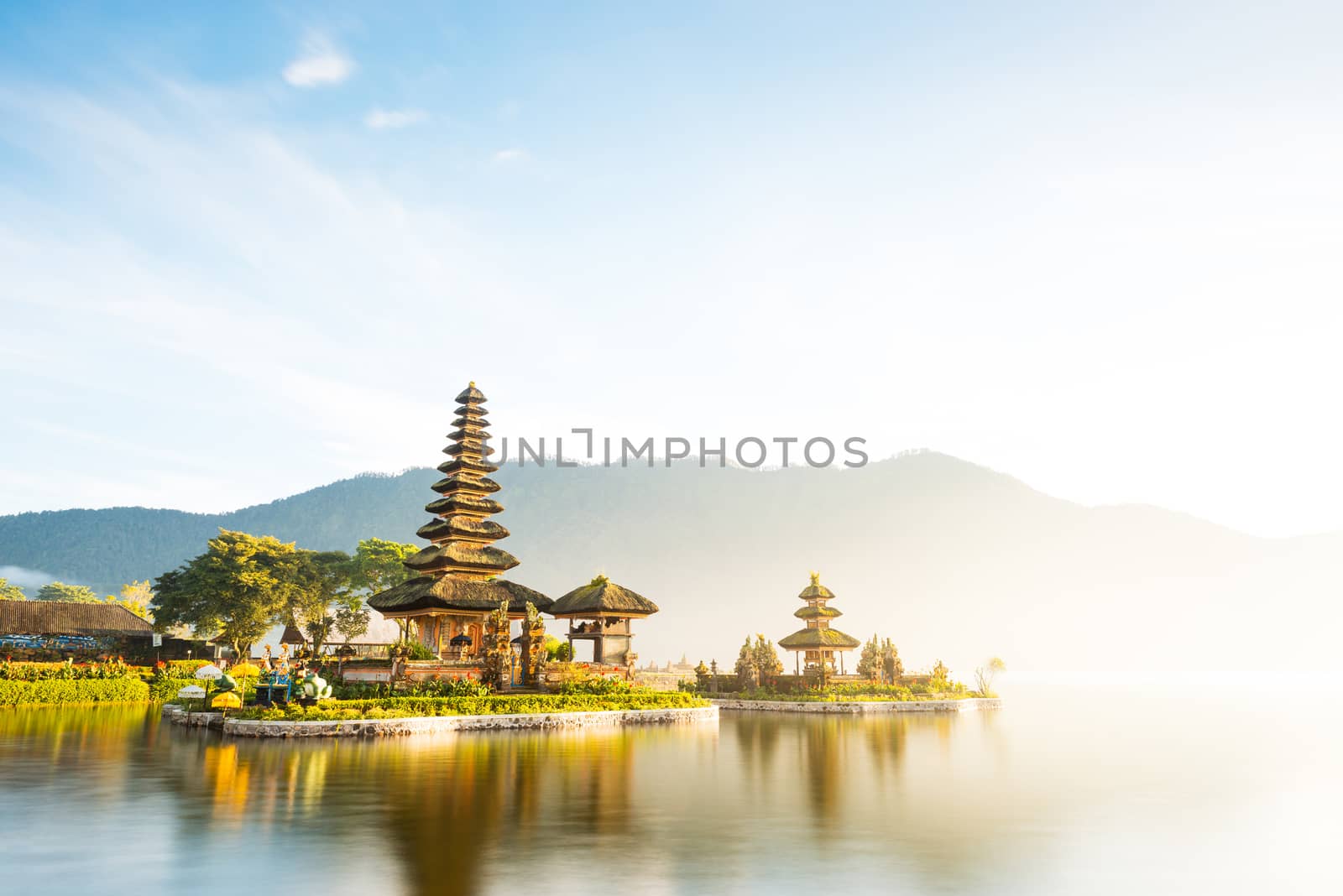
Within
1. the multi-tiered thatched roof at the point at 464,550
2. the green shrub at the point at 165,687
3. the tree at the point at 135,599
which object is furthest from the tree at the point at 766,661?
the tree at the point at 135,599

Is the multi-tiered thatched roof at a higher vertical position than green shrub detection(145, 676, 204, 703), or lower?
higher

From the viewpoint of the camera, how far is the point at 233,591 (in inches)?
2466

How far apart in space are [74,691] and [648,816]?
44303mm

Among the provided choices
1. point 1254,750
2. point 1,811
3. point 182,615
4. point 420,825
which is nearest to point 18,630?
point 182,615

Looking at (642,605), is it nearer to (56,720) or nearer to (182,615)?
(56,720)

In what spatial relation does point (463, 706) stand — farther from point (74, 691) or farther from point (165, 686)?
point (165, 686)

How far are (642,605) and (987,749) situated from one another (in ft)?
66.8

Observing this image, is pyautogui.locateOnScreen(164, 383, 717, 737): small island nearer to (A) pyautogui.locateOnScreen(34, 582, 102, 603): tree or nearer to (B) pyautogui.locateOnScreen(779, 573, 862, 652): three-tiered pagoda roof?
(B) pyautogui.locateOnScreen(779, 573, 862, 652): three-tiered pagoda roof

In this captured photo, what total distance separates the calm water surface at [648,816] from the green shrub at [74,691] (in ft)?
57.9

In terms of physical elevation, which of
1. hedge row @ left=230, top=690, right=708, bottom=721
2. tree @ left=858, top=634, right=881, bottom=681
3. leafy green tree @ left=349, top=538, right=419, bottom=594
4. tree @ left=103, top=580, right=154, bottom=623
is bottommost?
hedge row @ left=230, top=690, right=708, bottom=721

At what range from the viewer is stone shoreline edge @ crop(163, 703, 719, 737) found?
2800cm

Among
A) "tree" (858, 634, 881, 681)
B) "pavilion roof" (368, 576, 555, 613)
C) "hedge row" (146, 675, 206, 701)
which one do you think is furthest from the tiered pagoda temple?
"tree" (858, 634, 881, 681)

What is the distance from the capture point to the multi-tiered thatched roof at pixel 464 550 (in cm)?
A: 4369

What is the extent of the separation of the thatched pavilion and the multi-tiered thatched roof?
268 cm
